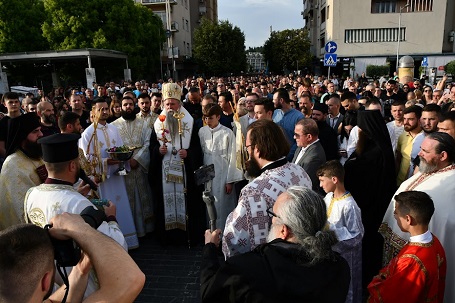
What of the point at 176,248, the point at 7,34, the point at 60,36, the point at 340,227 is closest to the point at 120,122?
the point at 176,248

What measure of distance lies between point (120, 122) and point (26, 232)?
5069 millimetres

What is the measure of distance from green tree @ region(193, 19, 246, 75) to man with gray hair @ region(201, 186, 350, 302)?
3779 cm

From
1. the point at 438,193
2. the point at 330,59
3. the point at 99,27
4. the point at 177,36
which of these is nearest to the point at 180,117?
the point at 438,193

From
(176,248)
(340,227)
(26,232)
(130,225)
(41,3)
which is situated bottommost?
(176,248)

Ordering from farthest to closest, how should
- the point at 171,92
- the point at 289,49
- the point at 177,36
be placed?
1. the point at 177,36
2. the point at 289,49
3. the point at 171,92

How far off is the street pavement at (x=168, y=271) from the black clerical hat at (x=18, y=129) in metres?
2.28

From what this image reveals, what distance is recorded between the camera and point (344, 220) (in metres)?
3.73

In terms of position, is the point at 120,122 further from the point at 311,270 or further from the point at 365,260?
the point at 311,270

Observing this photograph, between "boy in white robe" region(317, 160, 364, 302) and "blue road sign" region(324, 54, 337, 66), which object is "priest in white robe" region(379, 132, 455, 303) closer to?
"boy in white robe" region(317, 160, 364, 302)

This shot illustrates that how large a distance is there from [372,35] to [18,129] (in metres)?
42.4

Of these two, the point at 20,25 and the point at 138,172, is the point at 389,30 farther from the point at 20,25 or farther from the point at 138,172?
the point at 138,172

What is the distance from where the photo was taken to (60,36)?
31.4m

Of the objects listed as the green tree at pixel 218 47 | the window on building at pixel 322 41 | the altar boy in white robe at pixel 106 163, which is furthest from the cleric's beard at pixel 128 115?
the window on building at pixel 322 41

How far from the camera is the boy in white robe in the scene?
363 centimetres
